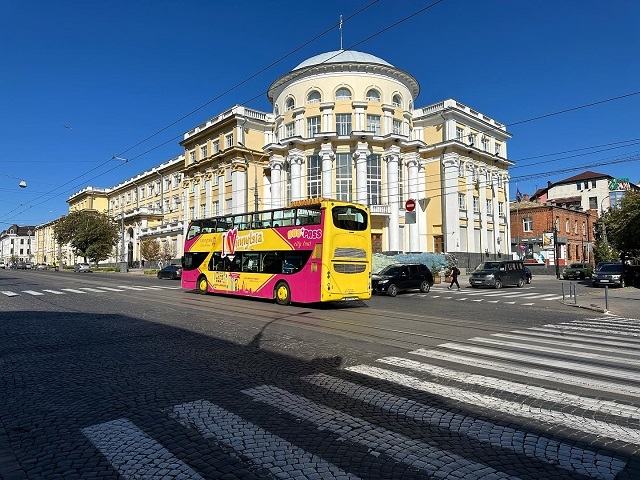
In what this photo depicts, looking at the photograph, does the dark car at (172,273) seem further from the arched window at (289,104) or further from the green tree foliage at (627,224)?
the green tree foliage at (627,224)

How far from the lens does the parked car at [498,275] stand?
28875mm

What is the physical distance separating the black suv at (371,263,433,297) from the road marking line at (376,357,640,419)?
1592 cm

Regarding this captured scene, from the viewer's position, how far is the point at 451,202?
45375 mm

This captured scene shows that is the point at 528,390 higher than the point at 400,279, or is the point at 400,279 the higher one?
the point at 400,279

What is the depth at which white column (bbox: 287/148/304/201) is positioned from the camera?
43.8m

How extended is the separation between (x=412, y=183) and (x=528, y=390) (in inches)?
1614

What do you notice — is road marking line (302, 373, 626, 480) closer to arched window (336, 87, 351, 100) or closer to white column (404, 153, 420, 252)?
white column (404, 153, 420, 252)

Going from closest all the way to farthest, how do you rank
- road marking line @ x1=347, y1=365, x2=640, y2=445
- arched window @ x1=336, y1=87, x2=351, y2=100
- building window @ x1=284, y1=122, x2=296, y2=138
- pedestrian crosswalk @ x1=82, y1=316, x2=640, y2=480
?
1. pedestrian crosswalk @ x1=82, y1=316, x2=640, y2=480
2. road marking line @ x1=347, y1=365, x2=640, y2=445
3. arched window @ x1=336, y1=87, x2=351, y2=100
4. building window @ x1=284, y1=122, x2=296, y2=138

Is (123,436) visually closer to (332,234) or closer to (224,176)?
Answer: (332,234)

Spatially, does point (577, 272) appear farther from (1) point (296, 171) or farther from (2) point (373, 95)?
(1) point (296, 171)

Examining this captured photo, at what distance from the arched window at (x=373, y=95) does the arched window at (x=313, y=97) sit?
5097mm

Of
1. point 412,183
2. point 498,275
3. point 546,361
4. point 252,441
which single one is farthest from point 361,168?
point 252,441

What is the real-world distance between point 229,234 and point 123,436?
16765 millimetres

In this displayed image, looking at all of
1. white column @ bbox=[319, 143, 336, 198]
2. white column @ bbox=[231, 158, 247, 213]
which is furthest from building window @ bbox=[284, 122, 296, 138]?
white column @ bbox=[231, 158, 247, 213]
